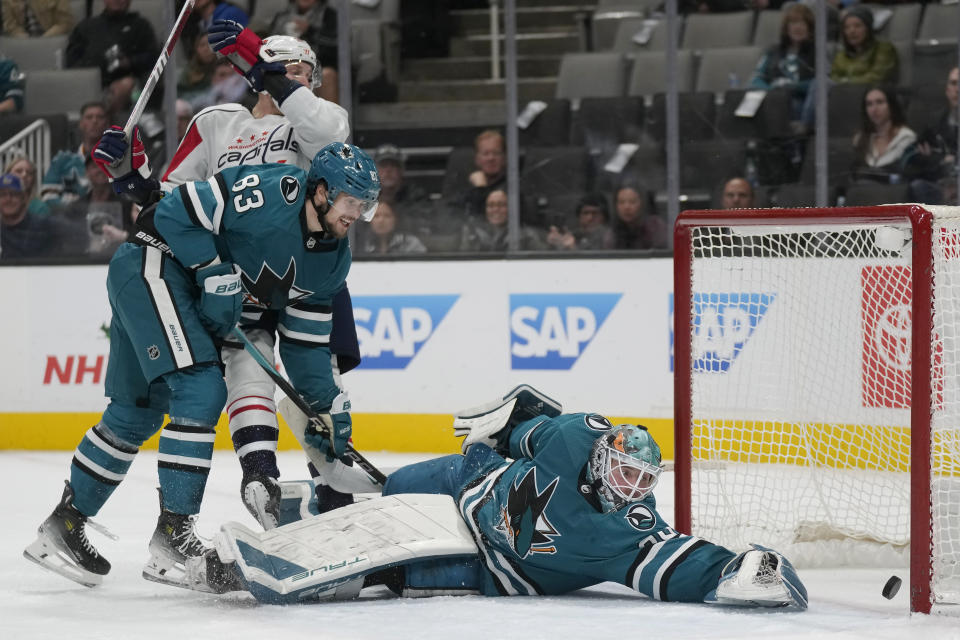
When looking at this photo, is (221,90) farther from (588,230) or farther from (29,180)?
(588,230)

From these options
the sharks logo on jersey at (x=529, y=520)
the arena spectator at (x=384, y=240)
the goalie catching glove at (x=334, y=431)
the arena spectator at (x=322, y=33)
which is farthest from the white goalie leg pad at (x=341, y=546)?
the arena spectator at (x=322, y=33)

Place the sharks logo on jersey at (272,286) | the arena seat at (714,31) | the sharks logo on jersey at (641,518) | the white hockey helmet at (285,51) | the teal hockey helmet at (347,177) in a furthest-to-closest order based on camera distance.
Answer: the arena seat at (714,31)
the white hockey helmet at (285,51)
the sharks logo on jersey at (272,286)
the teal hockey helmet at (347,177)
the sharks logo on jersey at (641,518)

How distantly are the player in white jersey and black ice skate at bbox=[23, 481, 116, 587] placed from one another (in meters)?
0.37

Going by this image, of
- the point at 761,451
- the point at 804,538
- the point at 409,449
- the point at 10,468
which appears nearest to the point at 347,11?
the point at 409,449

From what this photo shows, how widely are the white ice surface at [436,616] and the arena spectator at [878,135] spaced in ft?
7.22

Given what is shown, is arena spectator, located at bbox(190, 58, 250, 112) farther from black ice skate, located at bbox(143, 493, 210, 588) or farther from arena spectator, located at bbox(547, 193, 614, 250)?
black ice skate, located at bbox(143, 493, 210, 588)

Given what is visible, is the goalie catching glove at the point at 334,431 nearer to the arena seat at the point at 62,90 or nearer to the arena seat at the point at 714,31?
the arena seat at the point at 714,31

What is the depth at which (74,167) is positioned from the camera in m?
5.66

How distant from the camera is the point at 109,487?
3.14m

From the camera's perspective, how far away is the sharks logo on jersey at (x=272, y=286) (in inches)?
120

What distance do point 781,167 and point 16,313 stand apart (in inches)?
118

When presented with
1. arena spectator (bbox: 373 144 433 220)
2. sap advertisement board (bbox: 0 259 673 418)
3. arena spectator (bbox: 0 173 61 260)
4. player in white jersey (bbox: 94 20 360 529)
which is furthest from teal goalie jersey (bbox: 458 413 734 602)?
arena spectator (bbox: 0 173 61 260)

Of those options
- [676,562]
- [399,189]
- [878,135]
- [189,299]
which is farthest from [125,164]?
[878,135]

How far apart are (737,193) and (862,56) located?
669 millimetres
